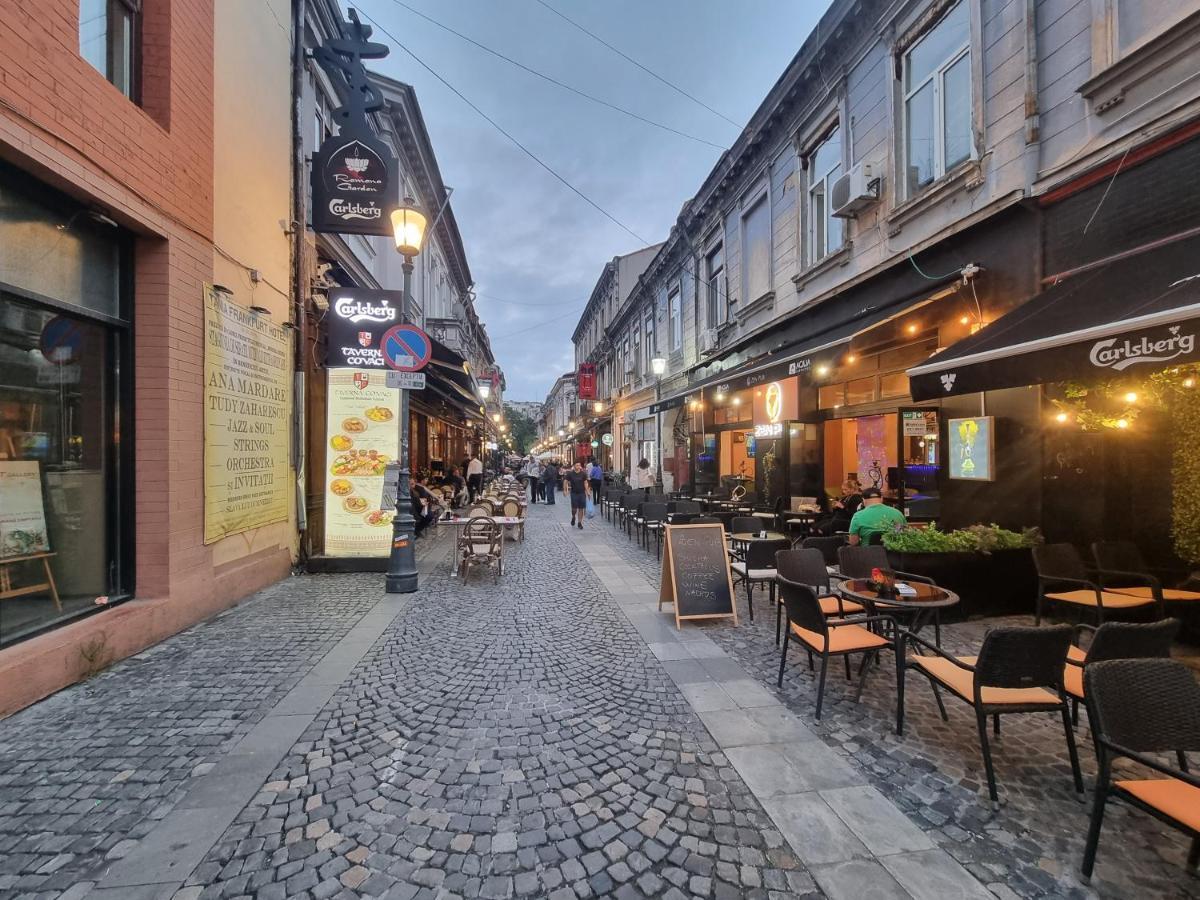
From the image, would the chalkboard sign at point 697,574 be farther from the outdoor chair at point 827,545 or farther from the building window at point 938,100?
the building window at point 938,100

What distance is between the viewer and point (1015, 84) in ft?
20.5

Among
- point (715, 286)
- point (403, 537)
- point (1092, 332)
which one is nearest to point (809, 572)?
point (1092, 332)

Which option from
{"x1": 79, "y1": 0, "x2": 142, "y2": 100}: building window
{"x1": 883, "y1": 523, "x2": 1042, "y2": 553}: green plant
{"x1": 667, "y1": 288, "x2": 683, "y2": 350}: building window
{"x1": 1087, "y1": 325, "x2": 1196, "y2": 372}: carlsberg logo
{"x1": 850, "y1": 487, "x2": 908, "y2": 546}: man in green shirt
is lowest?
{"x1": 883, "y1": 523, "x2": 1042, "y2": 553}: green plant

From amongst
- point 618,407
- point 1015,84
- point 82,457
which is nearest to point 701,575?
point 82,457

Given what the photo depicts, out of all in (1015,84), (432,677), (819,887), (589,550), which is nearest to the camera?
(819,887)

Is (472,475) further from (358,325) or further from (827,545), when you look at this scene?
(827,545)

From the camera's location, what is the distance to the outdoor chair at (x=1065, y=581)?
500cm

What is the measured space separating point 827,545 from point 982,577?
1687 mm

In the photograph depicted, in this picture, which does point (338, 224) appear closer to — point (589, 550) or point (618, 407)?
point (589, 550)

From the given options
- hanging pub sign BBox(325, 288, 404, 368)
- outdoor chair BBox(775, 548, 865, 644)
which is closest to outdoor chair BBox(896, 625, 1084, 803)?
outdoor chair BBox(775, 548, 865, 644)

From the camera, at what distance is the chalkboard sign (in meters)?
5.96

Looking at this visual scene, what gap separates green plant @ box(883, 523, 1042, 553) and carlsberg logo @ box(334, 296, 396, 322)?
8.18m

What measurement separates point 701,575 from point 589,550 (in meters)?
5.05

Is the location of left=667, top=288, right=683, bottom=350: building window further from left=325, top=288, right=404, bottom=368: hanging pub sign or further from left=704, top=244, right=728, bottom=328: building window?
left=325, top=288, right=404, bottom=368: hanging pub sign
